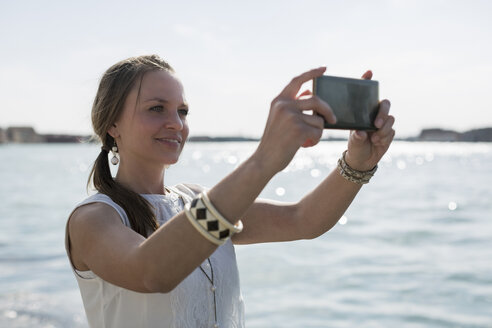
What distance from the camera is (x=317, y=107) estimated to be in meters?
1.48

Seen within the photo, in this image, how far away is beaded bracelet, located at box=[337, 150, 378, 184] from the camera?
6.89 feet

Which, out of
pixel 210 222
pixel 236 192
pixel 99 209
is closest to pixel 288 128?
pixel 236 192

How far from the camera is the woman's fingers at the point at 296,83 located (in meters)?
1.49

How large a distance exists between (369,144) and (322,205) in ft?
1.20

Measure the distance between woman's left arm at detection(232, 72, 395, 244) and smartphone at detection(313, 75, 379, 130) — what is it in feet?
0.16

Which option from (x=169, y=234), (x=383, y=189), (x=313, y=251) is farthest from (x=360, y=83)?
(x=383, y=189)

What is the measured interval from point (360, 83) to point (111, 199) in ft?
3.27

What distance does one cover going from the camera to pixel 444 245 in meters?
13.3

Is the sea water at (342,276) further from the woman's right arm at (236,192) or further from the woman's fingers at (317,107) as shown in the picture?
the woman's fingers at (317,107)

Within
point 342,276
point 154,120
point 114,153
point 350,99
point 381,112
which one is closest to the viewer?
point 350,99

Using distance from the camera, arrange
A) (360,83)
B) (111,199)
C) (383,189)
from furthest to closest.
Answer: (383,189) → (111,199) → (360,83)

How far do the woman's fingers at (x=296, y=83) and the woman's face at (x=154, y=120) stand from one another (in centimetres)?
77

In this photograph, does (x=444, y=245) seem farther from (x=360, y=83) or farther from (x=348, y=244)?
(x=360, y=83)

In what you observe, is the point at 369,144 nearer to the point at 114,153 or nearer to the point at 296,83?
the point at 296,83
